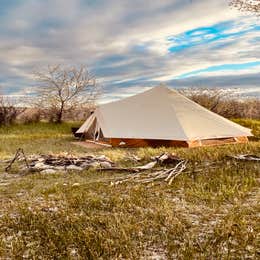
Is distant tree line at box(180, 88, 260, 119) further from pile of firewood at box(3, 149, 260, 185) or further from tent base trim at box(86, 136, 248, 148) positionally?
pile of firewood at box(3, 149, 260, 185)

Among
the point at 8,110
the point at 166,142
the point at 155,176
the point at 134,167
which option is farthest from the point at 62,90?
the point at 155,176

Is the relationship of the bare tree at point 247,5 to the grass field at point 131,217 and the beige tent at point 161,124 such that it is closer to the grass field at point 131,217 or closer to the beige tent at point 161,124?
the beige tent at point 161,124

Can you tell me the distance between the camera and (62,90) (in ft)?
63.7

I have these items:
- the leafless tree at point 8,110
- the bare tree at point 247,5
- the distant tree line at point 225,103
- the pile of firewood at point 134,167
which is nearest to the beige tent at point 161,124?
the pile of firewood at point 134,167

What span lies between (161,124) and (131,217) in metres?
7.07

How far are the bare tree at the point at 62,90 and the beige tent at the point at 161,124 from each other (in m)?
7.86

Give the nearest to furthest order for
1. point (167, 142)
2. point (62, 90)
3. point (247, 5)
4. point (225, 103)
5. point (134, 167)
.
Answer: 1. point (134, 167)
2. point (247, 5)
3. point (167, 142)
4. point (225, 103)
5. point (62, 90)

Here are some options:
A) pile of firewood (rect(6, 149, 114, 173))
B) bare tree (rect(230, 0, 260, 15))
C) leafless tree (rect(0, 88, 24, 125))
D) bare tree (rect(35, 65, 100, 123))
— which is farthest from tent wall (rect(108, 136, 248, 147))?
bare tree (rect(35, 65, 100, 123))

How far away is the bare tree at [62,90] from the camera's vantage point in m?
19.2

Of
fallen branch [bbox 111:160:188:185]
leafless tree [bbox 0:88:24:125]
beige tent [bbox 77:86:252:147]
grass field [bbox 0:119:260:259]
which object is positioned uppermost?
leafless tree [bbox 0:88:24:125]

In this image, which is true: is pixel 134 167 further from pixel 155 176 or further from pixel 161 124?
pixel 161 124

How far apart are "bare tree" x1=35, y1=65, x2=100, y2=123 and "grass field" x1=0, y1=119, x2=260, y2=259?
13.8 meters

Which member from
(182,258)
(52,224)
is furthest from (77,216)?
(182,258)

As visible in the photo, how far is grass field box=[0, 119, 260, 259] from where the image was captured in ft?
8.91
